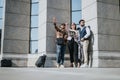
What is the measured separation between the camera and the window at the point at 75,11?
15.0 m

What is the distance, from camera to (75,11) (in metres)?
15.2

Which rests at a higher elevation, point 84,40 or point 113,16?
point 113,16

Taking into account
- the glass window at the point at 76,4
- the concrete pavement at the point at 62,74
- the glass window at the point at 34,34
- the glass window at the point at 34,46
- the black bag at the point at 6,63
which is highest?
the glass window at the point at 76,4

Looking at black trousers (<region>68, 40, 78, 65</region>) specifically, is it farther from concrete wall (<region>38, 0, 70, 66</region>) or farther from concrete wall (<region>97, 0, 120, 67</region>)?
concrete wall (<region>38, 0, 70, 66</region>)

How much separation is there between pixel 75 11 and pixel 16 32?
432 cm

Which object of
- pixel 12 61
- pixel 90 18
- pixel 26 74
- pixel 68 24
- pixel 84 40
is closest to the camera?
pixel 26 74

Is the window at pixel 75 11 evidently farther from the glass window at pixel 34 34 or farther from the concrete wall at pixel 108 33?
the glass window at pixel 34 34

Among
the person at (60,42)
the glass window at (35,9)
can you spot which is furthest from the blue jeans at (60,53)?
the glass window at (35,9)

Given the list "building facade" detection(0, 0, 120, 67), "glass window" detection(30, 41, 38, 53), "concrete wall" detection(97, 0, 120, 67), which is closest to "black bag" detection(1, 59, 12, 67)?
"building facade" detection(0, 0, 120, 67)

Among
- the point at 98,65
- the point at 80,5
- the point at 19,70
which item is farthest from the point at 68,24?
the point at 19,70

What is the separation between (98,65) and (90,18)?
253 centimetres

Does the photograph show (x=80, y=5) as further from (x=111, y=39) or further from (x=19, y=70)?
(x=19, y=70)

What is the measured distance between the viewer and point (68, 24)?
14.8m

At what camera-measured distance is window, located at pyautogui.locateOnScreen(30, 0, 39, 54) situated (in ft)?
54.9
